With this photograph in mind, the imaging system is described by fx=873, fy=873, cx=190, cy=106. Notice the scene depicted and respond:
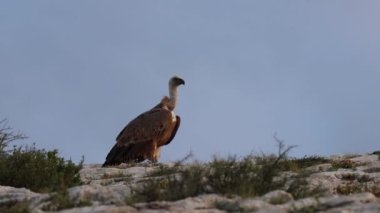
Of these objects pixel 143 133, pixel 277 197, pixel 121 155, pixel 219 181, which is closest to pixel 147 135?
pixel 143 133

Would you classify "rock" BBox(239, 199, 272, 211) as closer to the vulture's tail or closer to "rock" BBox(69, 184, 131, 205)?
"rock" BBox(69, 184, 131, 205)

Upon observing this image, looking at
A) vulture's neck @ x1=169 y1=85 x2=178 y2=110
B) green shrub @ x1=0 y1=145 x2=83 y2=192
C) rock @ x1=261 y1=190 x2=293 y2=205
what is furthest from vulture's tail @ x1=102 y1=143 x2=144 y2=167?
rock @ x1=261 y1=190 x2=293 y2=205

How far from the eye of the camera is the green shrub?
14.9 m

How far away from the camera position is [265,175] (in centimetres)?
1104

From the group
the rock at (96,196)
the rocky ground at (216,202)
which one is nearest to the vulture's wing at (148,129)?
the rocky ground at (216,202)

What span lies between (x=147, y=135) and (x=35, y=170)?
8848mm

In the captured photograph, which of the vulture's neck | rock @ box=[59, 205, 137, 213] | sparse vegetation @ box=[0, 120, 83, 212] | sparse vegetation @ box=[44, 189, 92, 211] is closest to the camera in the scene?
rock @ box=[59, 205, 137, 213]

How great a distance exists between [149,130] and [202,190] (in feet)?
45.7

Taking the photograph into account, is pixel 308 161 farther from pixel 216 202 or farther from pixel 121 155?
pixel 216 202

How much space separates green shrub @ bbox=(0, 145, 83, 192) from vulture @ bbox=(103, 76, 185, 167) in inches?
268

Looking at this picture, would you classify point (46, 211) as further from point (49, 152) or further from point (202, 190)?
point (49, 152)

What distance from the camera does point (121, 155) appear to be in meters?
23.5

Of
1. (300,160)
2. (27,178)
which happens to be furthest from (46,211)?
(300,160)

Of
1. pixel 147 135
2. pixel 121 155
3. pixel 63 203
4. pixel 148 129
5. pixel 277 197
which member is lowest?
pixel 277 197
